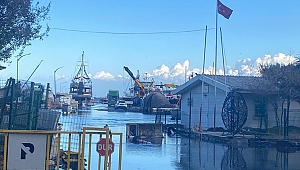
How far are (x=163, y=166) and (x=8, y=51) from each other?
642 centimetres

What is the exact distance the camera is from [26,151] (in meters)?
9.02

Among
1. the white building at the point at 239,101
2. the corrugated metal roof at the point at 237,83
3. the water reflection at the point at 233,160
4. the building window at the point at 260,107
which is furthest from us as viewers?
the building window at the point at 260,107

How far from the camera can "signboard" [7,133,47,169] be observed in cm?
895

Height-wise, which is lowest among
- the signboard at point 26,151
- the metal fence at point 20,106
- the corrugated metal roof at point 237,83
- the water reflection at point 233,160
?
the water reflection at point 233,160

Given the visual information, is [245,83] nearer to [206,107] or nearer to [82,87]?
[206,107]

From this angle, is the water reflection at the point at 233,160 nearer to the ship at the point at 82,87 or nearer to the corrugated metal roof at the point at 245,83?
the corrugated metal roof at the point at 245,83

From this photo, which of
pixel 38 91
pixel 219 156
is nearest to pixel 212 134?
pixel 219 156

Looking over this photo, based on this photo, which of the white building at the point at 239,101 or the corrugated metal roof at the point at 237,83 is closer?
the corrugated metal roof at the point at 237,83

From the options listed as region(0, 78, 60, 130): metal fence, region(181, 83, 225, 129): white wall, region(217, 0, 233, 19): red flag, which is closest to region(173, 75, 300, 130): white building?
region(181, 83, 225, 129): white wall

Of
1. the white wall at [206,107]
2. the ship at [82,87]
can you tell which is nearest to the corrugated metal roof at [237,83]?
the white wall at [206,107]

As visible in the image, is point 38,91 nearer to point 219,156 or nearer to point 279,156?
point 219,156

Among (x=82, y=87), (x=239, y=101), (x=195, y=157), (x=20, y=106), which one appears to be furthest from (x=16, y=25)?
(x=82, y=87)

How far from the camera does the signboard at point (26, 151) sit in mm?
8945

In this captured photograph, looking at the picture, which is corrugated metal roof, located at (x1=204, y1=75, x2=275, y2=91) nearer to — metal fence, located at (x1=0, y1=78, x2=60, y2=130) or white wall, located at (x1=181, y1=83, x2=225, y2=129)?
white wall, located at (x1=181, y1=83, x2=225, y2=129)
